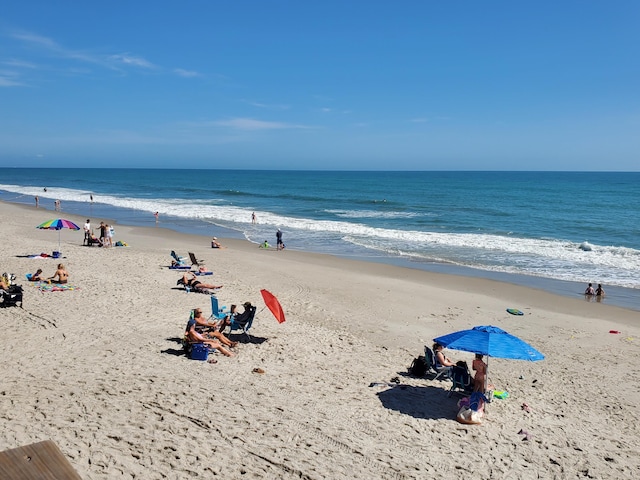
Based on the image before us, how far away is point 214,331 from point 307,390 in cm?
272

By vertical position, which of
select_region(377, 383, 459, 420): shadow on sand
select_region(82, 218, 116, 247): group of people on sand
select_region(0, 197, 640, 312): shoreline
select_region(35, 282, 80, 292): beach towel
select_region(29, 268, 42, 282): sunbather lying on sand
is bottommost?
select_region(377, 383, 459, 420): shadow on sand

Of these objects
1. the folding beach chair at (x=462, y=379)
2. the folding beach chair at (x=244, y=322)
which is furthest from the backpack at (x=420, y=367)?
the folding beach chair at (x=244, y=322)

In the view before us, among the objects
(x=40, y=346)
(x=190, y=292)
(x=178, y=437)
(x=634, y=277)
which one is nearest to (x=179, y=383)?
(x=178, y=437)

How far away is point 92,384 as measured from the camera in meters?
8.00

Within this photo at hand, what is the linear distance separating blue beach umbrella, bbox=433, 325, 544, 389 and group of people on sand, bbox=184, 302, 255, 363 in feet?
13.6

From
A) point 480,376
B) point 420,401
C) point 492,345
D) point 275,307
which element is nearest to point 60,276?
point 275,307

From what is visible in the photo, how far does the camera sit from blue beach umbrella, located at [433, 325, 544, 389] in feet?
26.4

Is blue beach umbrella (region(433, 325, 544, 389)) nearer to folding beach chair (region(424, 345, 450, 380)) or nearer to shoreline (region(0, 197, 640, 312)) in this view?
folding beach chair (region(424, 345, 450, 380))

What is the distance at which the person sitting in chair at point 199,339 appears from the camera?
9.87 m

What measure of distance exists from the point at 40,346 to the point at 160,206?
42.7 metres

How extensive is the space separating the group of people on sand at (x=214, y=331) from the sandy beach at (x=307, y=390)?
1.09ft

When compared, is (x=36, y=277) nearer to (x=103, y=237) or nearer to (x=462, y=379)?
(x=103, y=237)

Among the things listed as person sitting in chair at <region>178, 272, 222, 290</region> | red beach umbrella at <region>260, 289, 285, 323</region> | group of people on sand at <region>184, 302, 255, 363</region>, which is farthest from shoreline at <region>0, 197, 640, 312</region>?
group of people on sand at <region>184, 302, 255, 363</region>

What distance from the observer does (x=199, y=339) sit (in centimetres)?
988
